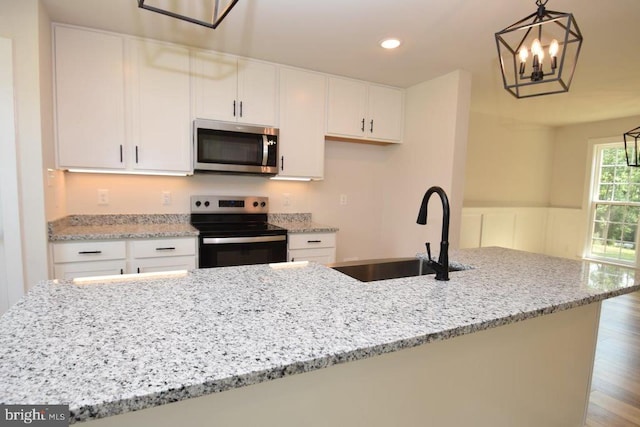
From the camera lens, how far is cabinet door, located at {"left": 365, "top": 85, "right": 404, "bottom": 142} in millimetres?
3422

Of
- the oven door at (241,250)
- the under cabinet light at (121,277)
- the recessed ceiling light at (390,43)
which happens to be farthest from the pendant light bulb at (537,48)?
the oven door at (241,250)

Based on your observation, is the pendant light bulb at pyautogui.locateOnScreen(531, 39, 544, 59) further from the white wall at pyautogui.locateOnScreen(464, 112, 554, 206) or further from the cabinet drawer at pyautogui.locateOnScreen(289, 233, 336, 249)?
the white wall at pyautogui.locateOnScreen(464, 112, 554, 206)

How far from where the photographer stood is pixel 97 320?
854 millimetres

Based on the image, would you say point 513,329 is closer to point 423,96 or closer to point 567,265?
point 567,265

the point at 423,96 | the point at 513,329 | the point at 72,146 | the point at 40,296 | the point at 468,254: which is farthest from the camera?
the point at 423,96

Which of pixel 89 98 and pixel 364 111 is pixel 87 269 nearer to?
pixel 89 98

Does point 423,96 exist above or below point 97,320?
above

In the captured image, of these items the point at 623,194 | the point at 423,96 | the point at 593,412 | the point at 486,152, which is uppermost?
the point at 423,96

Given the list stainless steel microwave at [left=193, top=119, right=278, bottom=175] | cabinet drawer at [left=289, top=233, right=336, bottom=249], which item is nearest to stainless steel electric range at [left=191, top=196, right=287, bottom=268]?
cabinet drawer at [left=289, top=233, right=336, bottom=249]

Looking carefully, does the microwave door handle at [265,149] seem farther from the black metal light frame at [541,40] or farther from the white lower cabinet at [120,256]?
the black metal light frame at [541,40]

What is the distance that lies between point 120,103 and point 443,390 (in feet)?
8.89

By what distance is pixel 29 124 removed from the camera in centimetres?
205

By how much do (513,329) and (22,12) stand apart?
9.97 feet

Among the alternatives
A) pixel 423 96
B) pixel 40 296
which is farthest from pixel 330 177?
pixel 40 296
